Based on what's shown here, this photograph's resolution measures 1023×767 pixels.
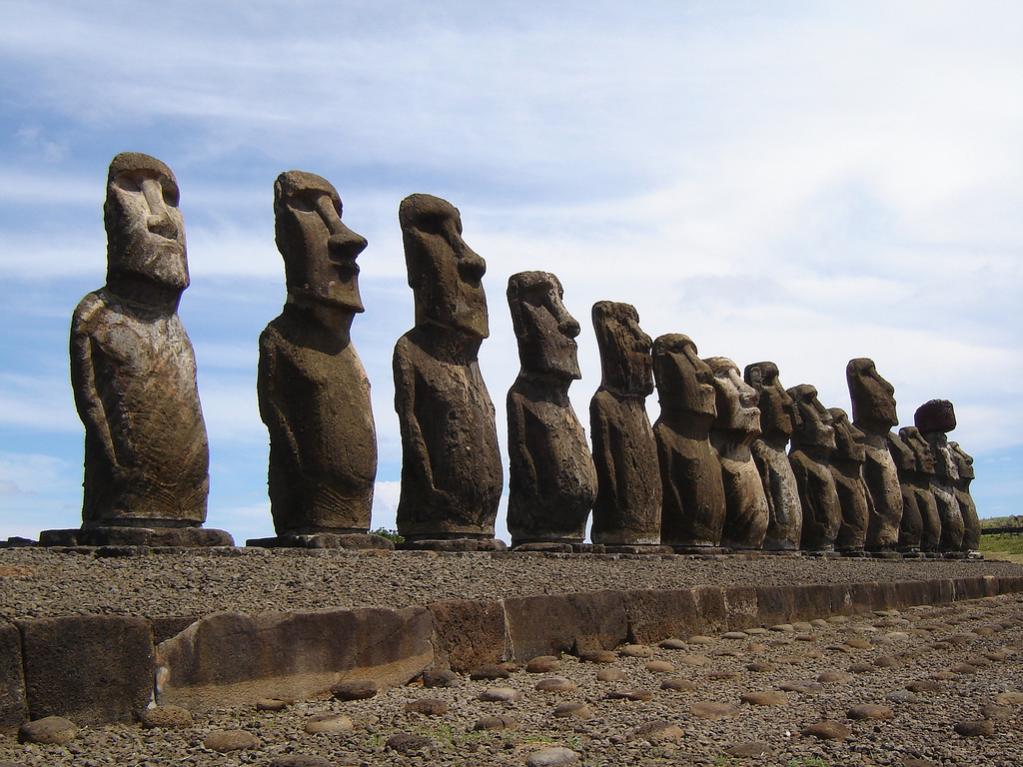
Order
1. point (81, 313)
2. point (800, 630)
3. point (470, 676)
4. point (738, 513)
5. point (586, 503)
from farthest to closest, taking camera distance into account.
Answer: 1. point (738, 513)
2. point (586, 503)
3. point (800, 630)
4. point (81, 313)
5. point (470, 676)

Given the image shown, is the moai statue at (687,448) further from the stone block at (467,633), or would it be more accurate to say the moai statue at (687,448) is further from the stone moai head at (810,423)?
the stone block at (467,633)

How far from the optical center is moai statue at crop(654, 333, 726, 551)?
11.9m

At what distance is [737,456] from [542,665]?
7.30 m

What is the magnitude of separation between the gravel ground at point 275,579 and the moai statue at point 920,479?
35.0ft

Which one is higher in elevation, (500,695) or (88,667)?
(88,667)

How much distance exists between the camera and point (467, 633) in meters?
6.22

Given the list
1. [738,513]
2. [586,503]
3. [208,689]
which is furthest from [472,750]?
[738,513]

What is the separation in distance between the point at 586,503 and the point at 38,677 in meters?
6.00

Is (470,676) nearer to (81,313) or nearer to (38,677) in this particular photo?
(38,677)

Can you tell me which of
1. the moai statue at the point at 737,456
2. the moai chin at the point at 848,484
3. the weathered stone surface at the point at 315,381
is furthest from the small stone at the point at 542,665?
the moai chin at the point at 848,484

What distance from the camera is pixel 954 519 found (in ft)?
65.2

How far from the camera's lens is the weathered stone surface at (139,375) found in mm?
6898

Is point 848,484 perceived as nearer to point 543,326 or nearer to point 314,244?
point 543,326

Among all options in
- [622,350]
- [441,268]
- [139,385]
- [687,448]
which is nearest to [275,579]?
[139,385]
